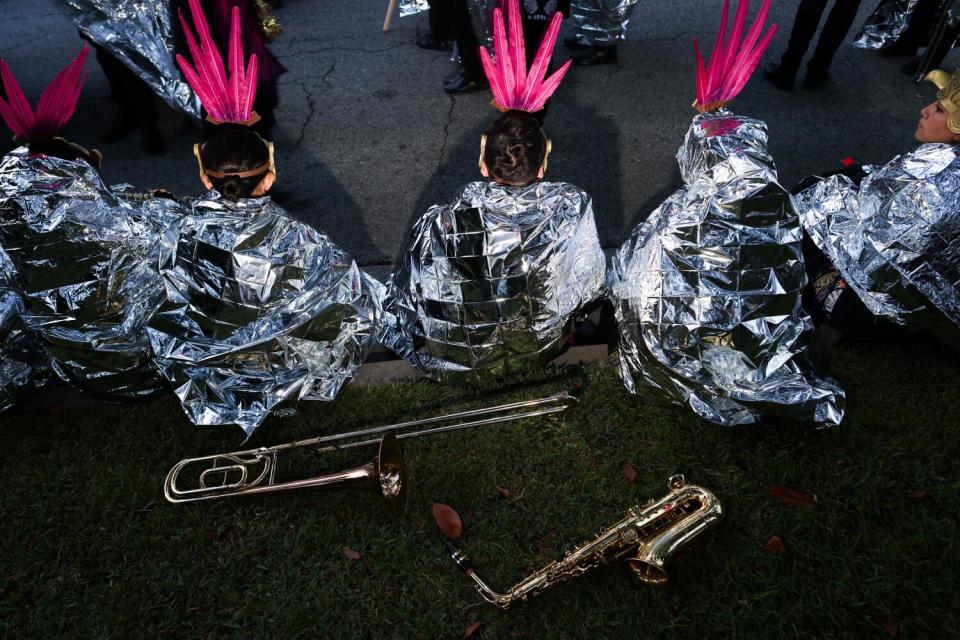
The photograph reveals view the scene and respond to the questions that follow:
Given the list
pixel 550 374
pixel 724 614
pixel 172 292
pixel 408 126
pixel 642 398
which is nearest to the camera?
pixel 724 614

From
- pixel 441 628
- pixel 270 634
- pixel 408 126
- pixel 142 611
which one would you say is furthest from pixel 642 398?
pixel 408 126

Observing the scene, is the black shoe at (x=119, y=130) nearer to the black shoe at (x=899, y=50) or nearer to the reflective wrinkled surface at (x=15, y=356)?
the reflective wrinkled surface at (x=15, y=356)

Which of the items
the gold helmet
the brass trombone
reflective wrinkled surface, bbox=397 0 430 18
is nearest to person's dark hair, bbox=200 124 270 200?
the brass trombone

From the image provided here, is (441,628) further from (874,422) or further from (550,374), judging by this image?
(874,422)

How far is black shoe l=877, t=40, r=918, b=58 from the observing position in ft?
18.0

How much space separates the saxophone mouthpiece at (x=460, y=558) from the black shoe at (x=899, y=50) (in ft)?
19.6

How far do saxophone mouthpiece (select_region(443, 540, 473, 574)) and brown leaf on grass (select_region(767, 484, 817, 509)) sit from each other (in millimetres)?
1217

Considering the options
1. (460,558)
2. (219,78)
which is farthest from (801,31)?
(460,558)

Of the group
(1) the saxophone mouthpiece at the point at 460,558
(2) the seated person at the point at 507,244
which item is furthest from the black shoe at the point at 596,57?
(1) the saxophone mouthpiece at the point at 460,558

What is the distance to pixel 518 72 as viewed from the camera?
2.31 meters

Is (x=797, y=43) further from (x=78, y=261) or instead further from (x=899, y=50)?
(x=78, y=261)

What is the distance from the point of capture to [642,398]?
266 centimetres

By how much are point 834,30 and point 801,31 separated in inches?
9.2

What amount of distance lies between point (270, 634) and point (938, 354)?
10.3 ft
